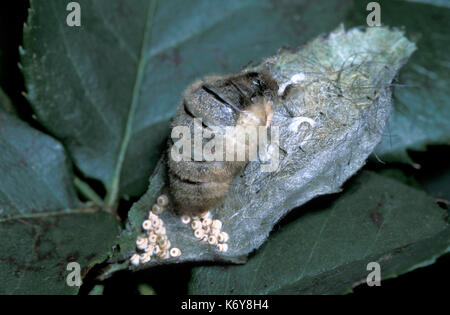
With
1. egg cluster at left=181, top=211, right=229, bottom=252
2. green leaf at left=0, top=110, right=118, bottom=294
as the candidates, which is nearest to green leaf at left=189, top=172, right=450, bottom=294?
egg cluster at left=181, top=211, right=229, bottom=252

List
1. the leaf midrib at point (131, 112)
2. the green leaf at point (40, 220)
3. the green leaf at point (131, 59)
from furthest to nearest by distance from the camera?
the leaf midrib at point (131, 112) → the green leaf at point (131, 59) → the green leaf at point (40, 220)

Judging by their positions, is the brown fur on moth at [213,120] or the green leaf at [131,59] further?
the green leaf at [131,59]

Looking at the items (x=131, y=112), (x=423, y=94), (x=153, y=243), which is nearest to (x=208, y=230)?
(x=153, y=243)

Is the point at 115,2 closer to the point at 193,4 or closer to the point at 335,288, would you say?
the point at 193,4

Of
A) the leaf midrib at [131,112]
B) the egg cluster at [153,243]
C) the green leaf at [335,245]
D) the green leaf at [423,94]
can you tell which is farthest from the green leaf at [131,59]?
the green leaf at [335,245]

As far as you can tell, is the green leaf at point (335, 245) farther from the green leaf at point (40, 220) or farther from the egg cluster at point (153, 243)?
the green leaf at point (40, 220)

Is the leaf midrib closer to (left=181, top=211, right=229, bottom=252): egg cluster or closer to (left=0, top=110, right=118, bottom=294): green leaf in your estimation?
(left=0, top=110, right=118, bottom=294): green leaf
